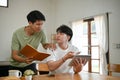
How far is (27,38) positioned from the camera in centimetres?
206

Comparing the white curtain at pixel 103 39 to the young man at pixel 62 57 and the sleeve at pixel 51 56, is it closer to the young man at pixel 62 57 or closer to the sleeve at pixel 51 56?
the young man at pixel 62 57

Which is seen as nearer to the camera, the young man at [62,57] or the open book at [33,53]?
the open book at [33,53]

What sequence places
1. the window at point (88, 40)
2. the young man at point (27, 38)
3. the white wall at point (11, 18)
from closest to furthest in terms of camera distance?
the young man at point (27, 38) < the window at point (88, 40) < the white wall at point (11, 18)

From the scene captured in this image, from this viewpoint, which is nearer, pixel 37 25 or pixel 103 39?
pixel 37 25

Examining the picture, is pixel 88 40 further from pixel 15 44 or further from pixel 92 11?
pixel 15 44

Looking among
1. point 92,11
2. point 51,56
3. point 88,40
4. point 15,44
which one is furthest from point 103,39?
point 15,44

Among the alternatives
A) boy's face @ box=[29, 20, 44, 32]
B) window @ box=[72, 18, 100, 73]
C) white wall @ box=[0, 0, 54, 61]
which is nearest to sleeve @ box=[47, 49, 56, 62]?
boy's face @ box=[29, 20, 44, 32]

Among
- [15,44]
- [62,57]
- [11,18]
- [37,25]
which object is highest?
[11,18]

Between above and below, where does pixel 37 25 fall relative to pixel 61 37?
above

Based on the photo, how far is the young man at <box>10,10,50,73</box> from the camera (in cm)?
195

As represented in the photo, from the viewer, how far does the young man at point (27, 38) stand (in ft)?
6.40

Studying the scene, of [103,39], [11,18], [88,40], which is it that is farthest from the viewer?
[11,18]

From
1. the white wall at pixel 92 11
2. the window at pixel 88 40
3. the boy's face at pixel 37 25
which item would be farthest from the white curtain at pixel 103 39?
the boy's face at pixel 37 25

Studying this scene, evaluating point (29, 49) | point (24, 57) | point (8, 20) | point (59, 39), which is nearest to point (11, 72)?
point (29, 49)
